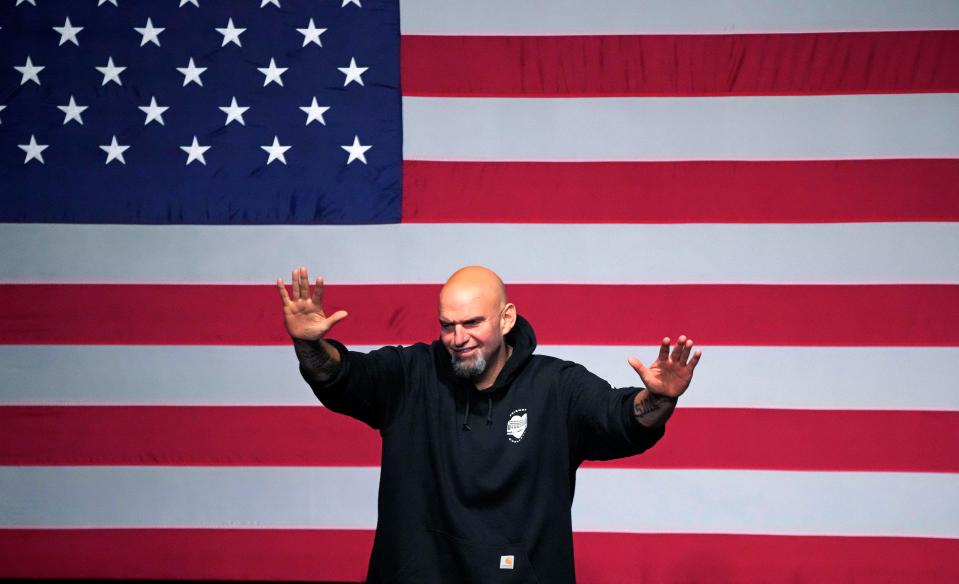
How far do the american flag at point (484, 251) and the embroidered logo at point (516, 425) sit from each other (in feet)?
3.53

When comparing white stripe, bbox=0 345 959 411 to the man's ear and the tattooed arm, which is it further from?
the tattooed arm

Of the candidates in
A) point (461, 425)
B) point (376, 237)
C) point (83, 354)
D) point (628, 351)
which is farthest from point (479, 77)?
point (83, 354)

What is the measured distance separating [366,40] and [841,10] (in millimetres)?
1674

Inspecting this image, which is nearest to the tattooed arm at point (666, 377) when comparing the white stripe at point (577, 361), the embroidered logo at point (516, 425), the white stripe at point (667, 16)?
the embroidered logo at point (516, 425)

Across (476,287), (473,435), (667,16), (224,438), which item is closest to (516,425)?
(473,435)

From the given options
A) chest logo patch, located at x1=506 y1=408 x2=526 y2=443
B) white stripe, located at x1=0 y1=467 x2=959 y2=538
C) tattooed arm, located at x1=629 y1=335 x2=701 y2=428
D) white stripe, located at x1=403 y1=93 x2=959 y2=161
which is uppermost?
white stripe, located at x1=403 y1=93 x2=959 y2=161

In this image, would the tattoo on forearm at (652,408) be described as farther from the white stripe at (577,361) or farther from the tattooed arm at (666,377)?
the white stripe at (577,361)

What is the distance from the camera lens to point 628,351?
335cm

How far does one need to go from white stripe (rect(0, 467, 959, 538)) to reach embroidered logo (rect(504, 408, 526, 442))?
1145 mm

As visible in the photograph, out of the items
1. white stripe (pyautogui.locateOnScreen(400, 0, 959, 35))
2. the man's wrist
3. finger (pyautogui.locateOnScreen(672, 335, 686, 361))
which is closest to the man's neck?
the man's wrist

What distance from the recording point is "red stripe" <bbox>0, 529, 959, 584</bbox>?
130 inches

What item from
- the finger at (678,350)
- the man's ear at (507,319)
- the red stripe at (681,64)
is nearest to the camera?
the finger at (678,350)

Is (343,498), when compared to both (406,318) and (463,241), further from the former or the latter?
(463,241)

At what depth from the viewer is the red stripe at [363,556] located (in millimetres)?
3303
